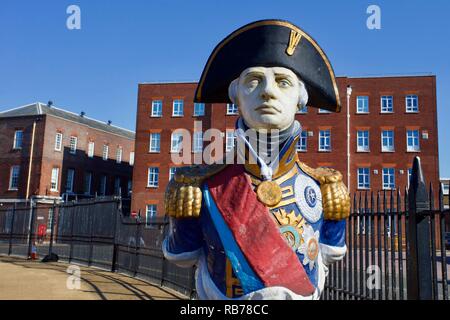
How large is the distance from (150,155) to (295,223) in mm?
27377

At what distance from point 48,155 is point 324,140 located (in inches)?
752

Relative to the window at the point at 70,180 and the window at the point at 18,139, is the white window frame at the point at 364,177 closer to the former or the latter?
the window at the point at 70,180

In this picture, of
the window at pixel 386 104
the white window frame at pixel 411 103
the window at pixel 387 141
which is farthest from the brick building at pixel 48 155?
the white window frame at pixel 411 103

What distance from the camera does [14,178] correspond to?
3092 cm

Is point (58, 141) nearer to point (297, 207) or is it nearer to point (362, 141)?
point (362, 141)

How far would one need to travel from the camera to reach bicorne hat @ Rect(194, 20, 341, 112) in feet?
7.79

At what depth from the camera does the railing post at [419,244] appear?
385cm

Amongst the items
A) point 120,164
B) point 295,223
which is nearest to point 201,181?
point 295,223

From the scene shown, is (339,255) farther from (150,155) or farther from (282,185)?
(150,155)

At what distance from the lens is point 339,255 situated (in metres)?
2.52

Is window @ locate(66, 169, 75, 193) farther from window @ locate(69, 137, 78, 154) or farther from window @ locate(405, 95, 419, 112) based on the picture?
window @ locate(405, 95, 419, 112)

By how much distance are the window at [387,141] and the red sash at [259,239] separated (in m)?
26.1

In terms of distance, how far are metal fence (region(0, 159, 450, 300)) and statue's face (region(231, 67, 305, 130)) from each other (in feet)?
6.21

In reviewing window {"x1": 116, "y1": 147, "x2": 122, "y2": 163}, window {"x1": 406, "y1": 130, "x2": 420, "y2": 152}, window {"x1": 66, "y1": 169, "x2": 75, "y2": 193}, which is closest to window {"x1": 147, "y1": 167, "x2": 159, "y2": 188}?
window {"x1": 66, "y1": 169, "x2": 75, "y2": 193}
